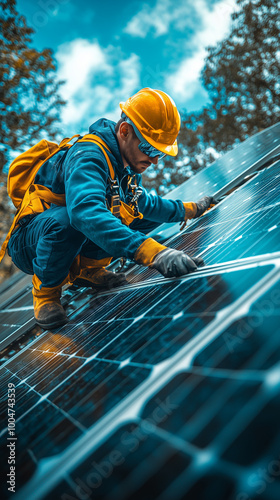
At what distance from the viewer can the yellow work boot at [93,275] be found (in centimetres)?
365

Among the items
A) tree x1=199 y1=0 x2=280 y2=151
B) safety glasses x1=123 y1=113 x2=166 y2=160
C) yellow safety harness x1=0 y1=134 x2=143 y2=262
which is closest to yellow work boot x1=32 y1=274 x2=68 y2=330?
yellow safety harness x1=0 y1=134 x2=143 y2=262

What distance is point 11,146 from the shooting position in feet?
49.2

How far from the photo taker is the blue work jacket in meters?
2.36

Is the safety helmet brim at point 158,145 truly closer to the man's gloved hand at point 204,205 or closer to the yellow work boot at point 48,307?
the man's gloved hand at point 204,205

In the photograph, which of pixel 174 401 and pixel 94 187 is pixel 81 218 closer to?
pixel 94 187

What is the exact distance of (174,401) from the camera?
97 centimetres

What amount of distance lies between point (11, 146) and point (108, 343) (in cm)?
1535

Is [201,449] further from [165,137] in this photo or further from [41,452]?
[165,137]

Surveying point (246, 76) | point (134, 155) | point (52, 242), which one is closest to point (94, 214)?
point (52, 242)

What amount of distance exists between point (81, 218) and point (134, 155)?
1.23 meters

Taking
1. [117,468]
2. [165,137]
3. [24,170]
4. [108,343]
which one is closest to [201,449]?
[117,468]

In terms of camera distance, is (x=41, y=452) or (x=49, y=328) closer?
(x=41, y=452)

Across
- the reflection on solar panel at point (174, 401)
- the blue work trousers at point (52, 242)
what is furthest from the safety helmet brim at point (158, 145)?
the reflection on solar panel at point (174, 401)

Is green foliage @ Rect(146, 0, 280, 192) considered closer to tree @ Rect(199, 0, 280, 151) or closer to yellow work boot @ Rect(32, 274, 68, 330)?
tree @ Rect(199, 0, 280, 151)
